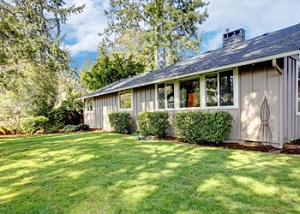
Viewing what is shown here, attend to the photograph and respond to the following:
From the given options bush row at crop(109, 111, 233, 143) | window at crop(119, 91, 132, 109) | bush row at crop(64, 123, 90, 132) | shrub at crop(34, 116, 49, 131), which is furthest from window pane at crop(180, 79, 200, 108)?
shrub at crop(34, 116, 49, 131)

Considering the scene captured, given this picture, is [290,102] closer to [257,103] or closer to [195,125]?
[257,103]

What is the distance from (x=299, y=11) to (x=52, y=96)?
1977cm

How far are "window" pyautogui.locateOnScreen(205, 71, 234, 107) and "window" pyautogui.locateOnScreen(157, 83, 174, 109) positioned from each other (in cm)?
179

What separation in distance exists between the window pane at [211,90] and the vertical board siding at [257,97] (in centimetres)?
86

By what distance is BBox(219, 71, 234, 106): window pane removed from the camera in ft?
21.3

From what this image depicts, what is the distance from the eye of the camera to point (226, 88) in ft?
21.7

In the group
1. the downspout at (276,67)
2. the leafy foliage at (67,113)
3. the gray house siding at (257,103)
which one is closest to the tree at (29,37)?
the gray house siding at (257,103)

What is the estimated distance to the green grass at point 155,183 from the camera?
8.59ft

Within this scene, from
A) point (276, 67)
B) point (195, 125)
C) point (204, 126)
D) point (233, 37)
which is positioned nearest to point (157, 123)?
point (195, 125)

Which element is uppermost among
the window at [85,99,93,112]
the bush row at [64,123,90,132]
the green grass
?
the window at [85,99,93,112]

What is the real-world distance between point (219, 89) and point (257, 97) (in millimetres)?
1231

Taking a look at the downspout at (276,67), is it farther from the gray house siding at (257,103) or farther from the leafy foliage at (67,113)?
the leafy foliage at (67,113)

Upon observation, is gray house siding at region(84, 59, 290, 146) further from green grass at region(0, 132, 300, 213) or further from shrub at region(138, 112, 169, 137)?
shrub at region(138, 112, 169, 137)

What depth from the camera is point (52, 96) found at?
15.5m
